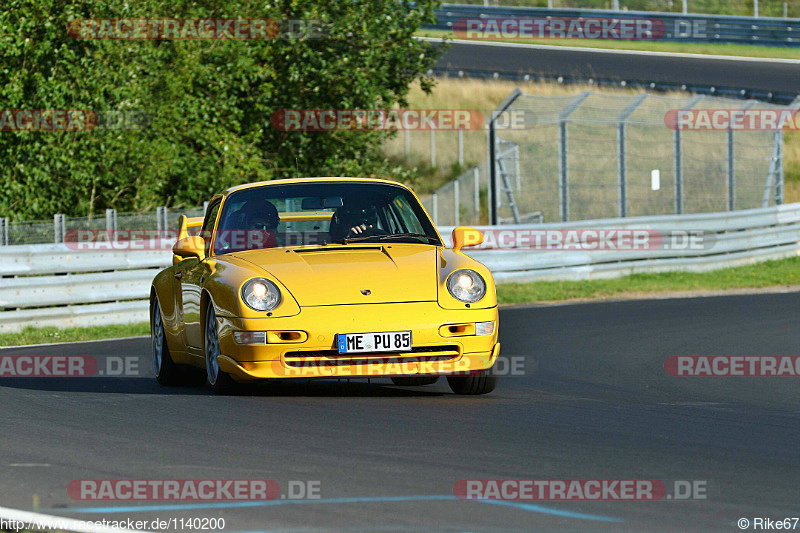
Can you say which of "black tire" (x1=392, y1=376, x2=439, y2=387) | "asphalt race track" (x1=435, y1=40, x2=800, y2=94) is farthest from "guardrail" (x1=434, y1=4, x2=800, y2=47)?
"black tire" (x1=392, y1=376, x2=439, y2=387)

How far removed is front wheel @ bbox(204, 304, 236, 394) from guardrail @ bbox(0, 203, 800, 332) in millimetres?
6617

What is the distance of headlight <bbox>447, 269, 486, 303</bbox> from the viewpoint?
8.38 meters

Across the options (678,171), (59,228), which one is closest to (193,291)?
(59,228)

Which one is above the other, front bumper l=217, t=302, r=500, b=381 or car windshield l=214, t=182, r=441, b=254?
car windshield l=214, t=182, r=441, b=254

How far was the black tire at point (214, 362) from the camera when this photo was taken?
8703 millimetres

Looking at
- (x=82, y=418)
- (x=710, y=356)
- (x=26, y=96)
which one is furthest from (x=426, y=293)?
(x=26, y=96)

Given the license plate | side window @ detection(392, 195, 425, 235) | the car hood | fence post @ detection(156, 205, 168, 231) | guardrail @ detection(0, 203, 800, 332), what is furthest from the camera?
fence post @ detection(156, 205, 168, 231)

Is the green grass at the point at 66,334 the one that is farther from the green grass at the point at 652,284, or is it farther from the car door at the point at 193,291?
the car door at the point at 193,291

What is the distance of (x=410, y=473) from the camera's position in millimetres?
5809

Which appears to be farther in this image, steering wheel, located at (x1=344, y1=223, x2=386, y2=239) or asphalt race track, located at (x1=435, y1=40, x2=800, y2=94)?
asphalt race track, located at (x1=435, y1=40, x2=800, y2=94)

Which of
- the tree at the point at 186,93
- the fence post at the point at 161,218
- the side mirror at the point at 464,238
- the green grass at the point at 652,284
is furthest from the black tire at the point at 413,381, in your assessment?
the tree at the point at 186,93
